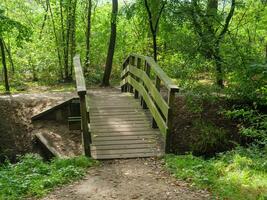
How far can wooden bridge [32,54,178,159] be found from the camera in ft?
21.6

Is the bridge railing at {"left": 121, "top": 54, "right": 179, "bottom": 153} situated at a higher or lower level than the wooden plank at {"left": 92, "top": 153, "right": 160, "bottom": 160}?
higher

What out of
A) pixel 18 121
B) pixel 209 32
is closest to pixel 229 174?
pixel 209 32

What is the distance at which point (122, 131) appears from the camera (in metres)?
Answer: 7.62

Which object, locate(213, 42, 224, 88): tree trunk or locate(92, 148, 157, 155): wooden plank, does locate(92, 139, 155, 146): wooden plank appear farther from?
locate(213, 42, 224, 88): tree trunk

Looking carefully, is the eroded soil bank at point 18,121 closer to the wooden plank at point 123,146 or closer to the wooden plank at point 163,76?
the wooden plank at point 123,146

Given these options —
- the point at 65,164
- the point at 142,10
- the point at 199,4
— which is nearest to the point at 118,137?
the point at 65,164

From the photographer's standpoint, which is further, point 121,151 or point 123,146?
point 123,146

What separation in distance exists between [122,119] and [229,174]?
12.5 ft

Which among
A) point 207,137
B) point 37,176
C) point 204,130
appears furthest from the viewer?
point 204,130

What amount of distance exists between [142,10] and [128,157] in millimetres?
7584

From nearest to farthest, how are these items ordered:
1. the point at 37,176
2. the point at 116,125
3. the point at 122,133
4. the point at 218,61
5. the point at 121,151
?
the point at 37,176
the point at 121,151
the point at 122,133
the point at 116,125
the point at 218,61

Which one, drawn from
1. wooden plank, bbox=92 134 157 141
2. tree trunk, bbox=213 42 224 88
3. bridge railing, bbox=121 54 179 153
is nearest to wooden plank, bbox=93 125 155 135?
wooden plank, bbox=92 134 157 141

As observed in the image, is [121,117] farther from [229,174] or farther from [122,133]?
[229,174]

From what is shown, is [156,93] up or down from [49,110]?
up
